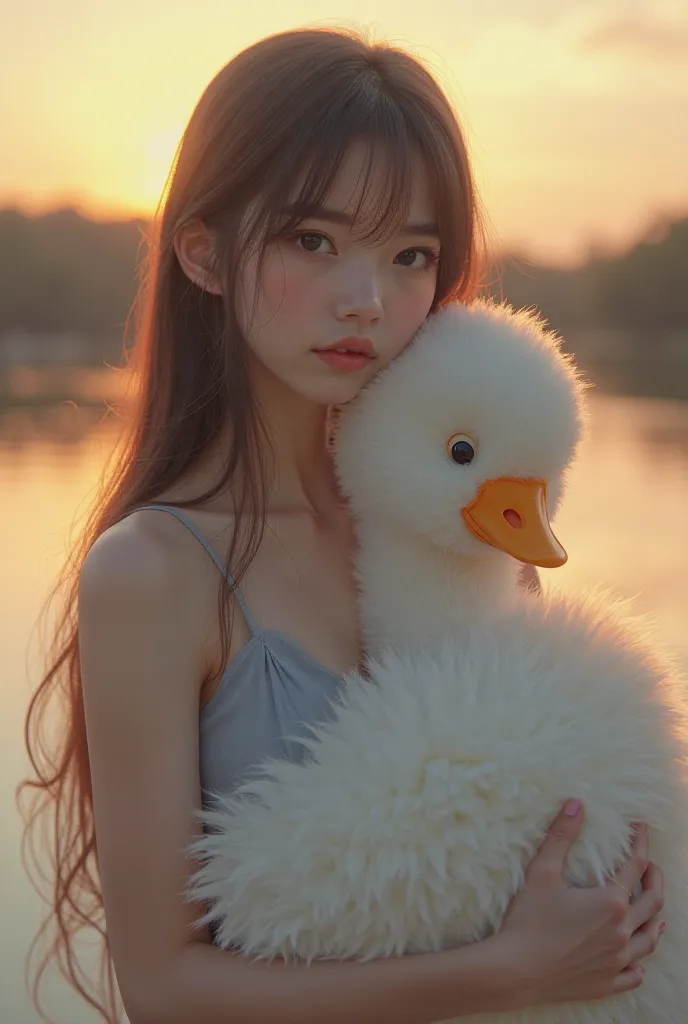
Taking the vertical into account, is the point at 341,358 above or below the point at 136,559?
above

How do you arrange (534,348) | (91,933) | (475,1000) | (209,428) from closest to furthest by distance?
(475,1000), (534,348), (209,428), (91,933)

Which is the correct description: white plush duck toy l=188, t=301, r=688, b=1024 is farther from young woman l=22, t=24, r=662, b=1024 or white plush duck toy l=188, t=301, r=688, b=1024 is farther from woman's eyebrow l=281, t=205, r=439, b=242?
woman's eyebrow l=281, t=205, r=439, b=242

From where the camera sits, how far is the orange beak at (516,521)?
909 millimetres

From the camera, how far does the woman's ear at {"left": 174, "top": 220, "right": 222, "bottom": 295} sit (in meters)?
1.03

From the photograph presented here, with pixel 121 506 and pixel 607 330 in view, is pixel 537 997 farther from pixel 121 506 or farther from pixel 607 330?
pixel 607 330

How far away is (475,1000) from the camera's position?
0.83 metres

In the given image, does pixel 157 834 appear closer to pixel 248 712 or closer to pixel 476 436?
pixel 248 712

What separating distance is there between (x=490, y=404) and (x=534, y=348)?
0.09 meters

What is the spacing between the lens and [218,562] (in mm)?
945

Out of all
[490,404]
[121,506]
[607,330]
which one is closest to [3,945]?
[121,506]

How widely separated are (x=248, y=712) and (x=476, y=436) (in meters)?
0.30

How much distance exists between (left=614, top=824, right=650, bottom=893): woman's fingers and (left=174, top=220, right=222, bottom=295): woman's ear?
1.98 feet

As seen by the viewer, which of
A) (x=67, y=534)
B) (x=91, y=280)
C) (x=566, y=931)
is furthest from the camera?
(x=91, y=280)

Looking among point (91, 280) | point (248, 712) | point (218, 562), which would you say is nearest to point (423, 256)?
point (218, 562)
